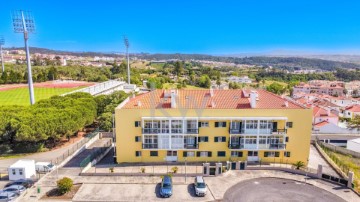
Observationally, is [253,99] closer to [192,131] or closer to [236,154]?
[236,154]

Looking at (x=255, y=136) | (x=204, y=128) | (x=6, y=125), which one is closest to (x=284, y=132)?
(x=255, y=136)

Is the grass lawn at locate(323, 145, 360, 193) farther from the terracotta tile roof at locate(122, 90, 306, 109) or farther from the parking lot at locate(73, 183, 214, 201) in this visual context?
the parking lot at locate(73, 183, 214, 201)

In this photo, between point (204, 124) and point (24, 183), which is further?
point (204, 124)

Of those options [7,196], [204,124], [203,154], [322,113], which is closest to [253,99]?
[204,124]

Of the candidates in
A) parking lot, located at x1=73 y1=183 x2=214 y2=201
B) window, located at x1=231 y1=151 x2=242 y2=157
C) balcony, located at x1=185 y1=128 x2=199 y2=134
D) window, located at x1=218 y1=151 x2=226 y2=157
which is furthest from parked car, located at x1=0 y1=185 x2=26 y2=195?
window, located at x1=231 y1=151 x2=242 y2=157

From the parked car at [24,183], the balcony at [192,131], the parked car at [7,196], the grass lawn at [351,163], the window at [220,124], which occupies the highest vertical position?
the window at [220,124]

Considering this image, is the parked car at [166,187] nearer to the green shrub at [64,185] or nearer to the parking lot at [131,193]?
the parking lot at [131,193]

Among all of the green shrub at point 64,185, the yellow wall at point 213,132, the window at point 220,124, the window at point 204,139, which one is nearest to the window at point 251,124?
the yellow wall at point 213,132
